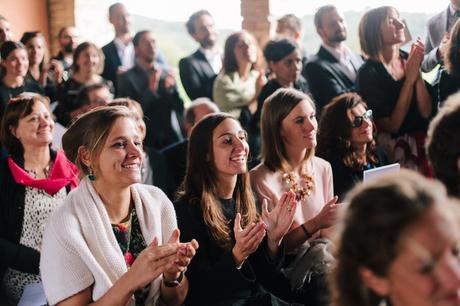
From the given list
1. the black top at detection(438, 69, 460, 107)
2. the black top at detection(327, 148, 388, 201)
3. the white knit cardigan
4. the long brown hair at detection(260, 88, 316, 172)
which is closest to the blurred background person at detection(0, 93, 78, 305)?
the white knit cardigan

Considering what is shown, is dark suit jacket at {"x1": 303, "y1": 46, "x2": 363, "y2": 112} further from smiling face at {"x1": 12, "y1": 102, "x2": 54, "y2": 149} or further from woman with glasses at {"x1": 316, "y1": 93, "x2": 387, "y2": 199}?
smiling face at {"x1": 12, "y1": 102, "x2": 54, "y2": 149}

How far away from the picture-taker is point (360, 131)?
3904mm

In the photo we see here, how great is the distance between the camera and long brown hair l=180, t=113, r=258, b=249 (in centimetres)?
289

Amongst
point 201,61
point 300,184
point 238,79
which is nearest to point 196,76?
point 201,61

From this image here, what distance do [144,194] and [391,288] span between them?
4.65 ft

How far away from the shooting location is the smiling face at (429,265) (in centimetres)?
137

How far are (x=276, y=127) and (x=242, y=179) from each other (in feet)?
1.73

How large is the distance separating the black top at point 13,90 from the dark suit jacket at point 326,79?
6.28 feet

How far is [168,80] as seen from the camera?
559cm

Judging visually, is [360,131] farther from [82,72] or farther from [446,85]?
[82,72]

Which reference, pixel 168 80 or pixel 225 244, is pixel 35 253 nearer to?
pixel 225 244

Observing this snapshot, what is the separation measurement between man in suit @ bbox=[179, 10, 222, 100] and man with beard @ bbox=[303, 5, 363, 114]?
40.8 inches

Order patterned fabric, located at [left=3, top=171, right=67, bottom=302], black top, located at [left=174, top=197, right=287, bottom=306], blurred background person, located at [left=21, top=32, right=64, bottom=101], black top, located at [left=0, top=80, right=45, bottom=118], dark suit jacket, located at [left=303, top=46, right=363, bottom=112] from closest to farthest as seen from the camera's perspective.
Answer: black top, located at [left=174, top=197, right=287, bottom=306] → patterned fabric, located at [left=3, top=171, right=67, bottom=302] → dark suit jacket, located at [left=303, top=46, right=363, bottom=112] → black top, located at [left=0, top=80, right=45, bottom=118] → blurred background person, located at [left=21, top=32, right=64, bottom=101]

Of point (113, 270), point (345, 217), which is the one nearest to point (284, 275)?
point (113, 270)
